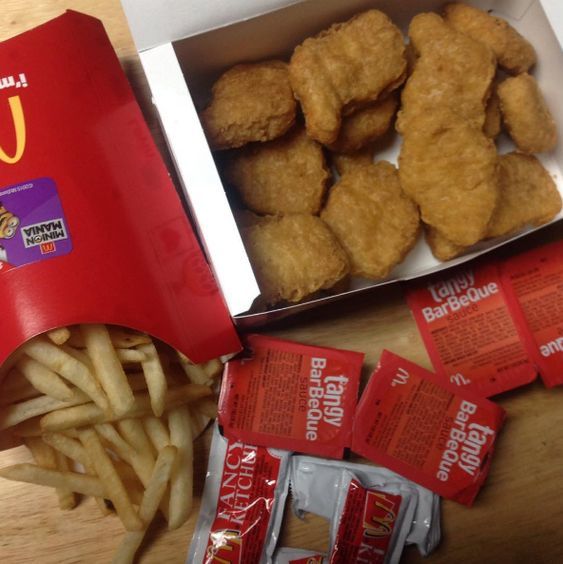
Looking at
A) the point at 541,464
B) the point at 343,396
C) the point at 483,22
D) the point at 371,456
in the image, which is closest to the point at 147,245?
the point at 343,396

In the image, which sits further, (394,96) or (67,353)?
(394,96)

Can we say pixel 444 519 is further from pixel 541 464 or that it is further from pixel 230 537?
pixel 230 537

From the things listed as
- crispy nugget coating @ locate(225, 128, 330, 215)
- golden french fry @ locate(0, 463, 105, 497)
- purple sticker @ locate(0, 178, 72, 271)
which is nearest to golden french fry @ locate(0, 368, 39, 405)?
golden french fry @ locate(0, 463, 105, 497)

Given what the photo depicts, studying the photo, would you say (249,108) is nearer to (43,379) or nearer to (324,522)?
(43,379)

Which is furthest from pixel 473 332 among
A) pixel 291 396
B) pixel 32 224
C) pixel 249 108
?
pixel 32 224

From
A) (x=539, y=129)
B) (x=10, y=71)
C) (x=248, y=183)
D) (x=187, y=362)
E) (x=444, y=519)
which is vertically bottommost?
(x=444, y=519)

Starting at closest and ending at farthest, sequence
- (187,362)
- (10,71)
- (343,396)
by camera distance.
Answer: (10,71)
(187,362)
(343,396)
